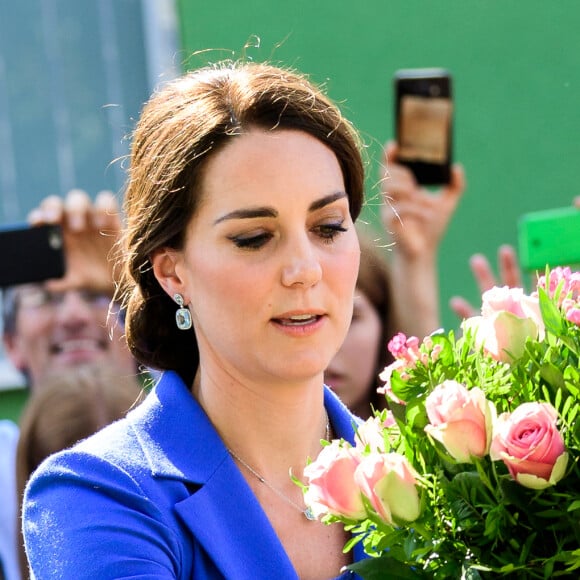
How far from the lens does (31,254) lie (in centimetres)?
366

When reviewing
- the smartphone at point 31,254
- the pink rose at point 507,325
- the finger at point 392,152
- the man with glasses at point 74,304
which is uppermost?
the pink rose at point 507,325

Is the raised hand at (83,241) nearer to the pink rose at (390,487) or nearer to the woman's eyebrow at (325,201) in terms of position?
the woman's eyebrow at (325,201)

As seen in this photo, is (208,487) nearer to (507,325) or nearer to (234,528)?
(234,528)

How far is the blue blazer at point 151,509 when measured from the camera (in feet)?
5.44

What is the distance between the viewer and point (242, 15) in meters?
5.44

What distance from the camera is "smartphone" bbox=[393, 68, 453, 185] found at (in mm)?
4312

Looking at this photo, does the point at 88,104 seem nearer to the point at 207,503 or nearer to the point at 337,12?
the point at 337,12

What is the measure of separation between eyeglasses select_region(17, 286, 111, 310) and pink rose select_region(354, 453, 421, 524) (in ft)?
8.76

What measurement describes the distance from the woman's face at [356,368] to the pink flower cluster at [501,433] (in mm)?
2367

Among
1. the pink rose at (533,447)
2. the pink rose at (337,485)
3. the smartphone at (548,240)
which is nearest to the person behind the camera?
the pink rose at (533,447)

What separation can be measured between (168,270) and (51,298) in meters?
2.13

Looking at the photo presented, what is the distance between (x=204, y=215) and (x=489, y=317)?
505 mm

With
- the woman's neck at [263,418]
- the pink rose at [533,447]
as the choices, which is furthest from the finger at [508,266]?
the pink rose at [533,447]

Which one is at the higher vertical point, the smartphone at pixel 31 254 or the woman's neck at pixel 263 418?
the woman's neck at pixel 263 418
